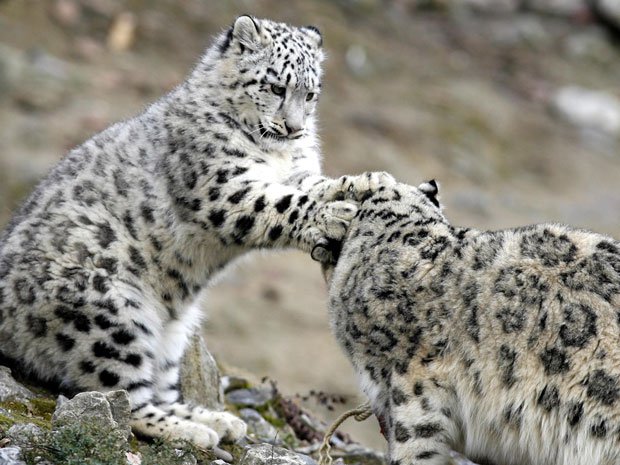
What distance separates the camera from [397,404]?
5820 mm

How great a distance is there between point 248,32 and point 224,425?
2903mm

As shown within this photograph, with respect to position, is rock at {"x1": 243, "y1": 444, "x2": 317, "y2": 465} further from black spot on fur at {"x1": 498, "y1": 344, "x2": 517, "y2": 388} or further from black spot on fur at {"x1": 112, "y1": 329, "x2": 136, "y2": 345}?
black spot on fur at {"x1": 112, "y1": 329, "x2": 136, "y2": 345}

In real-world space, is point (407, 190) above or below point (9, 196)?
below

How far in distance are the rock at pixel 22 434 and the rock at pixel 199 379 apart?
226 cm

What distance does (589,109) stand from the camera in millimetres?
25172

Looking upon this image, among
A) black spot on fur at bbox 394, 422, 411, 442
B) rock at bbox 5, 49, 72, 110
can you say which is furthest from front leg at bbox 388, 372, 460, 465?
rock at bbox 5, 49, 72, 110

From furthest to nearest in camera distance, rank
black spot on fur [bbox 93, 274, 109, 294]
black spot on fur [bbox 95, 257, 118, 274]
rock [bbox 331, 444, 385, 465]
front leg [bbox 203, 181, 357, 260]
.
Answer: rock [bbox 331, 444, 385, 465] → black spot on fur [bbox 95, 257, 118, 274] → black spot on fur [bbox 93, 274, 109, 294] → front leg [bbox 203, 181, 357, 260]

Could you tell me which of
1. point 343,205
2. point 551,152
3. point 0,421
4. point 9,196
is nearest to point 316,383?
point 9,196

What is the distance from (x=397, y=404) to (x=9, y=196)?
1179cm

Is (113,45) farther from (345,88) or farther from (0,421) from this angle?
(0,421)

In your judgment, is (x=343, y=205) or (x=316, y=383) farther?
(x=316, y=383)

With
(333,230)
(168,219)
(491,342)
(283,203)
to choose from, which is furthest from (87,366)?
(491,342)

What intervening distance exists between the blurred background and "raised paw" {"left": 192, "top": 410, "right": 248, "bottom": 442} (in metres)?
6.40

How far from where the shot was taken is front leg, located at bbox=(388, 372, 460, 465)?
225 inches
